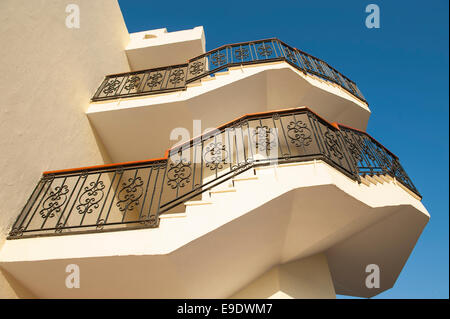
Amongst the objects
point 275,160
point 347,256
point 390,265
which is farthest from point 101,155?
point 390,265

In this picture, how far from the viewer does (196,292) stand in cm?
391

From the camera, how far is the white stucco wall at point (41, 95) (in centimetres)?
439

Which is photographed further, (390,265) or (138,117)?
(138,117)

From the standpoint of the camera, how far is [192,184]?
520cm

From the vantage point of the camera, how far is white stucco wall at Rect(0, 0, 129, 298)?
4387mm

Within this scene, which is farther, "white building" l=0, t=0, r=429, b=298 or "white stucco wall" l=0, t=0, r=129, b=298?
"white stucco wall" l=0, t=0, r=129, b=298

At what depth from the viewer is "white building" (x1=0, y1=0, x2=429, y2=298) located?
3602 millimetres

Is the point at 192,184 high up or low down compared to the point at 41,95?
down

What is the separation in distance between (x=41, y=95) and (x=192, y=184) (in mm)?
3504

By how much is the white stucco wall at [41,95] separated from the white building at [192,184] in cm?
3

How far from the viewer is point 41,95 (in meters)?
5.27

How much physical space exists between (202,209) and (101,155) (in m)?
4.59

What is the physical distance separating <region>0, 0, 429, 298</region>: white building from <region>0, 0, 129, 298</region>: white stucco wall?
0.09 feet
